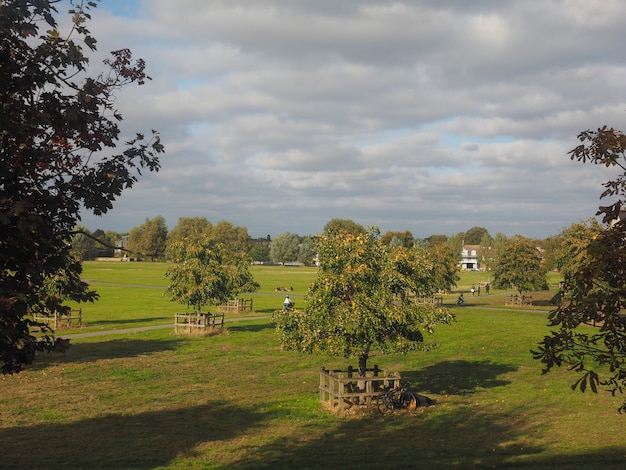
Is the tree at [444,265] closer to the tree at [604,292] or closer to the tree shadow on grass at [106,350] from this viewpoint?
the tree shadow on grass at [106,350]

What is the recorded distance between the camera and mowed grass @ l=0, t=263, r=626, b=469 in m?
17.0

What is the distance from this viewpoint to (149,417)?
21578 mm

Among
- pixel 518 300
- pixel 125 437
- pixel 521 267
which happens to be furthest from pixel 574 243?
pixel 125 437

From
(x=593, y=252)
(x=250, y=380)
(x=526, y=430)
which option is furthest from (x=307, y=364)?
(x=593, y=252)

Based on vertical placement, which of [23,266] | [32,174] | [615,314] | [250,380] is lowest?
[250,380]

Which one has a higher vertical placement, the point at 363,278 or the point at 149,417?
the point at 363,278

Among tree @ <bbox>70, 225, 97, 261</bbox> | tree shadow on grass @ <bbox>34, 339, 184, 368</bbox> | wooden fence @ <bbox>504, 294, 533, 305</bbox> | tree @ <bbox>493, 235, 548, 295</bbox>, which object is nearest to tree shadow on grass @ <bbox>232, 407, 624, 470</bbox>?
tree @ <bbox>70, 225, 97, 261</bbox>

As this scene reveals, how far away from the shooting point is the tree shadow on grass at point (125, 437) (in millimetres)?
16625

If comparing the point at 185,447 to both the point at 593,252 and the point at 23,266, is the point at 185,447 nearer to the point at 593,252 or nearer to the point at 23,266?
the point at 23,266

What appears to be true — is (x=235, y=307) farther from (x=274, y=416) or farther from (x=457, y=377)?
(x=274, y=416)

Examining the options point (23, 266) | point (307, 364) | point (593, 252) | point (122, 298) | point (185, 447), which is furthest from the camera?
point (122, 298)

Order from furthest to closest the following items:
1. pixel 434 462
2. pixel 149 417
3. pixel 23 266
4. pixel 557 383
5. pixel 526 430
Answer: pixel 557 383, pixel 149 417, pixel 526 430, pixel 434 462, pixel 23 266

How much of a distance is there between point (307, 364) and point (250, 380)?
17.9 ft

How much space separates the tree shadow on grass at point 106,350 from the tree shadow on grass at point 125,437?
12752 mm
